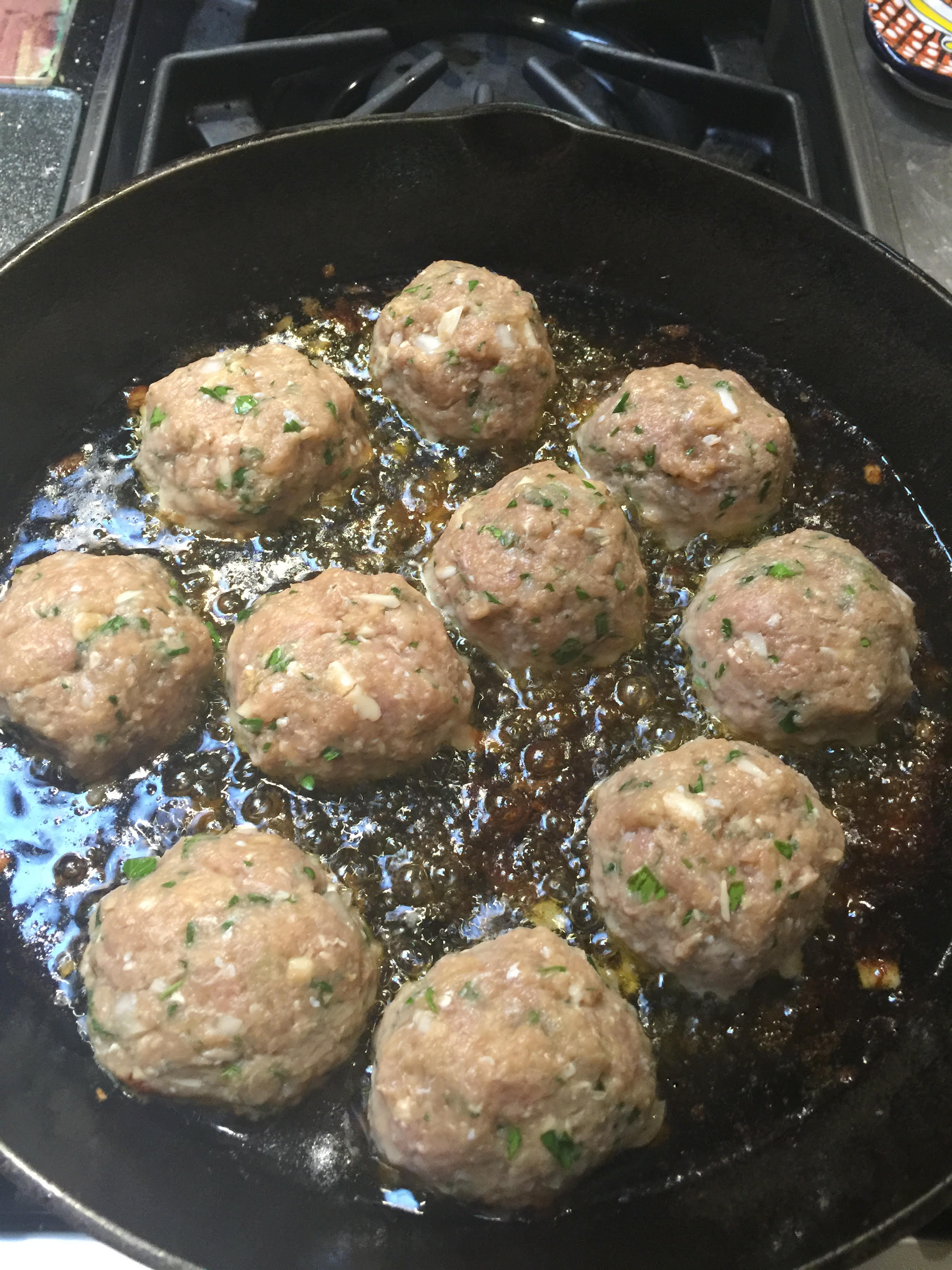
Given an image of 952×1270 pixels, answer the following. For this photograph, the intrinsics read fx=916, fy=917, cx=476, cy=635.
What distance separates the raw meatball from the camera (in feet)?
4.66

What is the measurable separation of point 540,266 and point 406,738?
1.33 meters

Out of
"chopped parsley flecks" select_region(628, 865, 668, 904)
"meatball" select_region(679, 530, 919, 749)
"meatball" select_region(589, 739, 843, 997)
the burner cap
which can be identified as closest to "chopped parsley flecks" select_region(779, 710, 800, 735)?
"meatball" select_region(679, 530, 919, 749)

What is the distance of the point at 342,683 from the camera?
5.44 ft

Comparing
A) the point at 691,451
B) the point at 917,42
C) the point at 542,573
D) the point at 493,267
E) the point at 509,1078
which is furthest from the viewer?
the point at 917,42

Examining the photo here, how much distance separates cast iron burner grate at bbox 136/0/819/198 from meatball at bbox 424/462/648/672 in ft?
3.41

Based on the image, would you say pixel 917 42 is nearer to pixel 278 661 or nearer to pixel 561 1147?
pixel 278 661

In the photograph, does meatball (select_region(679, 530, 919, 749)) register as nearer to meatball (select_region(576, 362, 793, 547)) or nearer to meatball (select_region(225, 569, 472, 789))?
meatball (select_region(576, 362, 793, 547))

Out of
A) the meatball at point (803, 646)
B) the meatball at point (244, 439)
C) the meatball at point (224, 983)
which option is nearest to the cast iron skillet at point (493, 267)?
the meatball at point (224, 983)

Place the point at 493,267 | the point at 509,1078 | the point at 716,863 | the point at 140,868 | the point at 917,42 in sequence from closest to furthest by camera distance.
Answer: the point at 509,1078, the point at 716,863, the point at 140,868, the point at 493,267, the point at 917,42

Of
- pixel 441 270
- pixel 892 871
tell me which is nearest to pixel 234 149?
pixel 441 270

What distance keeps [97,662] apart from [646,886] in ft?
3.50

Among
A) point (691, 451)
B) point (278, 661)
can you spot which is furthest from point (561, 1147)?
point (691, 451)

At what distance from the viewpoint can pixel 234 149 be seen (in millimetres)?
2051

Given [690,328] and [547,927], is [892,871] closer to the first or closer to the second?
[547,927]
